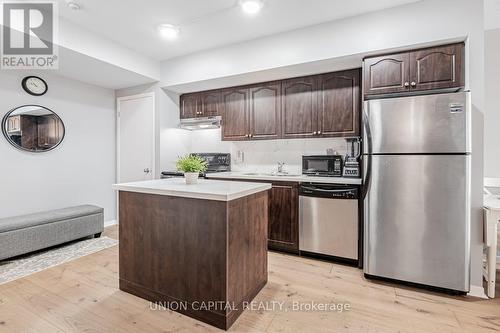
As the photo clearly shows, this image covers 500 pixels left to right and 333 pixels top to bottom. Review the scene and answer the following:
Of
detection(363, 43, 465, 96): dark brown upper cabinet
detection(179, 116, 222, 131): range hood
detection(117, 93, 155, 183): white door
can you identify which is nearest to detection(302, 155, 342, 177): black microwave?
detection(363, 43, 465, 96): dark brown upper cabinet

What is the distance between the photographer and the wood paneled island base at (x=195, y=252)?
178 centimetres

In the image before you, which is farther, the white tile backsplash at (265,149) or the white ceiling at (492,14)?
the white tile backsplash at (265,149)

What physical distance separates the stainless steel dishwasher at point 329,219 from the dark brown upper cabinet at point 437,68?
1.22 meters

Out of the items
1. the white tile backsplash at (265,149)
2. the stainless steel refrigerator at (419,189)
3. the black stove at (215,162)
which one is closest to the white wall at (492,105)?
the stainless steel refrigerator at (419,189)

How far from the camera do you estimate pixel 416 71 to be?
8.07 feet

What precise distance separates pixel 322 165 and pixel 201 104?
2150 millimetres

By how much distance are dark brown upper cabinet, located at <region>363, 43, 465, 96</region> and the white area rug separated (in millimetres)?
3834

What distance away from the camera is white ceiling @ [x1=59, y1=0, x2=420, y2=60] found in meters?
2.49

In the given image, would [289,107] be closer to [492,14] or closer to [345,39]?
[345,39]

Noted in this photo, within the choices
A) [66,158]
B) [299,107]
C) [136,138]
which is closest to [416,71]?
[299,107]

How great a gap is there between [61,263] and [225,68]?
9.97ft

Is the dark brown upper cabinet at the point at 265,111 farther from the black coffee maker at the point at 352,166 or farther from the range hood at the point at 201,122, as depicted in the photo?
the black coffee maker at the point at 352,166

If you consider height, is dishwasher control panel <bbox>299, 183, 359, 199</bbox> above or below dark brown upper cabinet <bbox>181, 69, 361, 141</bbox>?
below

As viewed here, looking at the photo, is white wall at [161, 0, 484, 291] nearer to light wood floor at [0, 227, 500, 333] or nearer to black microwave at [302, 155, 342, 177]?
light wood floor at [0, 227, 500, 333]
